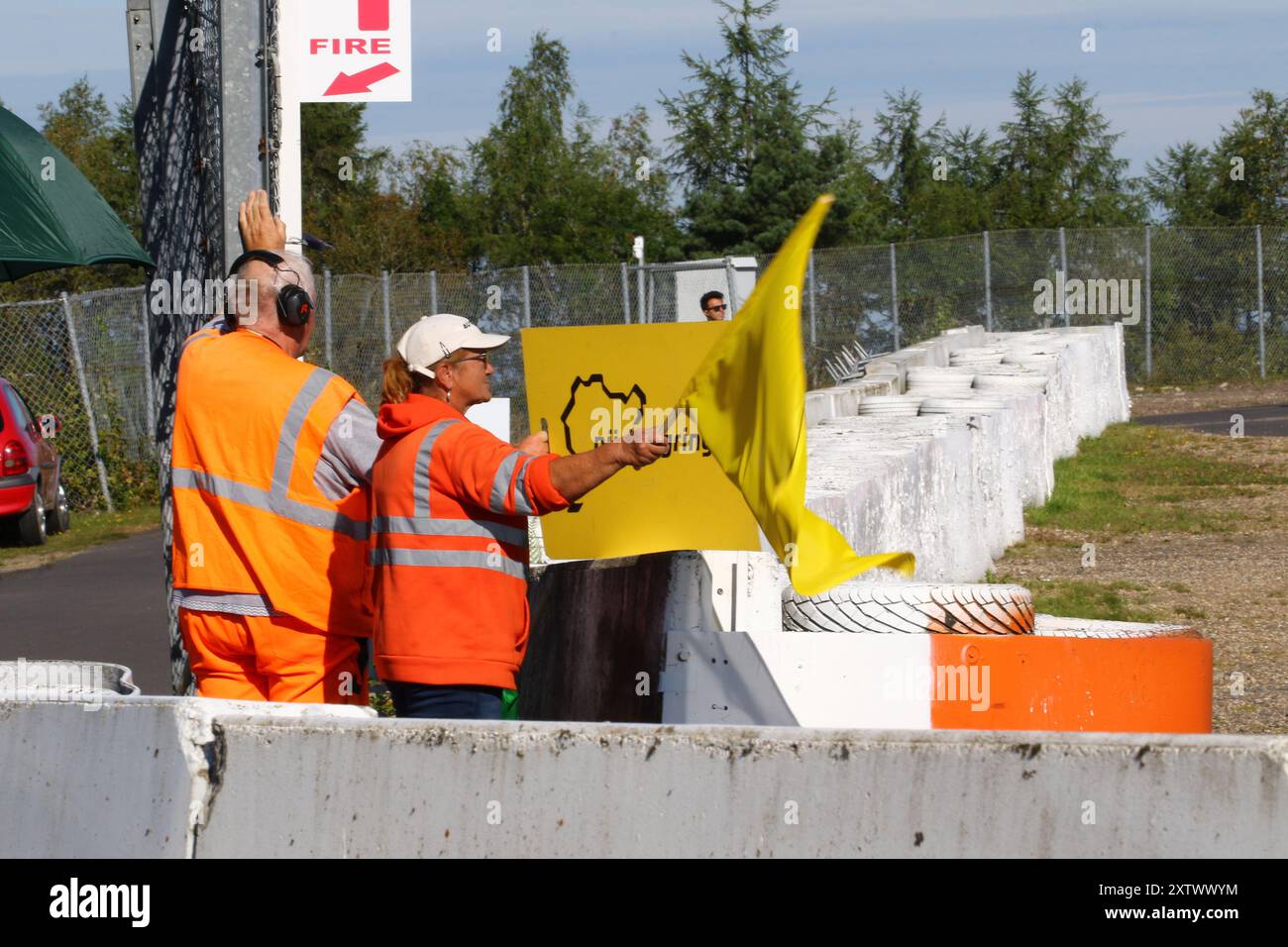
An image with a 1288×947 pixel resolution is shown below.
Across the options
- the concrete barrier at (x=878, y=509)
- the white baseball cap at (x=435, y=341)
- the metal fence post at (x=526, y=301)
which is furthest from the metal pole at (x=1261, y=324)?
the white baseball cap at (x=435, y=341)

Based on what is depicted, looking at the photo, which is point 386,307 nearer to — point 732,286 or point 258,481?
point 732,286

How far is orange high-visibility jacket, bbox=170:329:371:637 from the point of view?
4.41 metres

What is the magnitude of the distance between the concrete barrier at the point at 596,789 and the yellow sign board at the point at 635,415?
199 centimetres

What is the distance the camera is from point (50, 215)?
22.1 ft

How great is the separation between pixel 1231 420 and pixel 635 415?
1971cm

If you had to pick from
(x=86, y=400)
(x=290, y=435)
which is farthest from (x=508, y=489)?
(x=86, y=400)

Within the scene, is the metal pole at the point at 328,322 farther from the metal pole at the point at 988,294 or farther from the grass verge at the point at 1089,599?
the metal pole at the point at 988,294

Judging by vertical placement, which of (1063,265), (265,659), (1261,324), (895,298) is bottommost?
(265,659)

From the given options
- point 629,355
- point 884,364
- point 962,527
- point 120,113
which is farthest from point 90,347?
point 120,113

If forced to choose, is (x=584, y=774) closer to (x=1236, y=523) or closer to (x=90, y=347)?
(x=1236, y=523)

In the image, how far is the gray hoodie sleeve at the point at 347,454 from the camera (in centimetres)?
446

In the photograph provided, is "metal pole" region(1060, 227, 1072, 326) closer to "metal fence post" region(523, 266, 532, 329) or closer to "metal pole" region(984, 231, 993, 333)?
"metal pole" region(984, 231, 993, 333)
